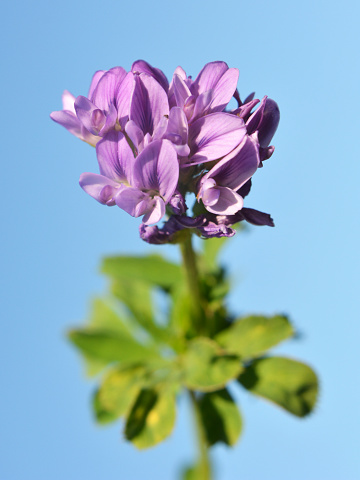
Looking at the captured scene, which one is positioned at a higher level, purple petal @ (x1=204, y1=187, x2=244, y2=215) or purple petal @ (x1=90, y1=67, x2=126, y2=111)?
purple petal @ (x1=90, y1=67, x2=126, y2=111)

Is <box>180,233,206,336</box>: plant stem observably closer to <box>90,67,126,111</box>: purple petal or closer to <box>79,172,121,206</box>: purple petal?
<box>79,172,121,206</box>: purple petal

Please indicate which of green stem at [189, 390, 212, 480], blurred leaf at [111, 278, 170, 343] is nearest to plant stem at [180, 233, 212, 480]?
green stem at [189, 390, 212, 480]

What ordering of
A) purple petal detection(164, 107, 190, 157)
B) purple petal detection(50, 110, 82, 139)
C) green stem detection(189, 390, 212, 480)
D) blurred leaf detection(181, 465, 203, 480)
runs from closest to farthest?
purple petal detection(164, 107, 190, 157)
purple petal detection(50, 110, 82, 139)
green stem detection(189, 390, 212, 480)
blurred leaf detection(181, 465, 203, 480)

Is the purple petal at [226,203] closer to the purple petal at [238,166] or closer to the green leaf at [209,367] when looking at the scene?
the purple petal at [238,166]

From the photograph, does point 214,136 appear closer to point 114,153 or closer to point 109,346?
point 114,153

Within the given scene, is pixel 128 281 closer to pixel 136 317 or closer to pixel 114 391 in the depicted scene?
pixel 136 317

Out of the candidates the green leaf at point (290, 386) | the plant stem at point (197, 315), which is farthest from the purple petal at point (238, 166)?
the green leaf at point (290, 386)

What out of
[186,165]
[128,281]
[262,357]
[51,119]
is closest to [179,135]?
[186,165]

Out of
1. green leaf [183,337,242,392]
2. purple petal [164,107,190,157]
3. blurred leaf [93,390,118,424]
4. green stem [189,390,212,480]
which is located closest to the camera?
purple petal [164,107,190,157]
